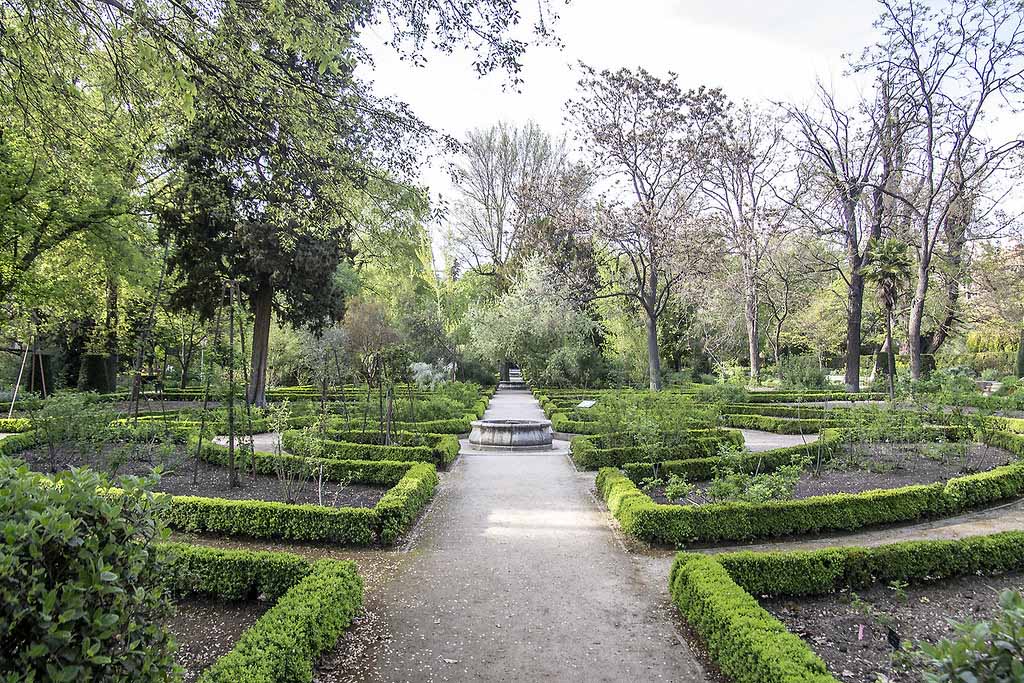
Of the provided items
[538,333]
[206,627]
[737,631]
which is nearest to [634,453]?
[737,631]

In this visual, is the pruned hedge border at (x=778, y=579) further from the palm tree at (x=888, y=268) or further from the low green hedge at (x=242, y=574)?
the palm tree at (x=888, y=268)

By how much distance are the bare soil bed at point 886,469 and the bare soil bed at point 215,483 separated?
3.98 metres

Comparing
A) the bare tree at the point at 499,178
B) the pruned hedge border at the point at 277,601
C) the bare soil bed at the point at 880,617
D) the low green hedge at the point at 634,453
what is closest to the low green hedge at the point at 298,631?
the pruned hedge border at the point at 277,601

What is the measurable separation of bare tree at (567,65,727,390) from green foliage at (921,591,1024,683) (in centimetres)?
2079

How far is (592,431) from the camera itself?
13.9 m

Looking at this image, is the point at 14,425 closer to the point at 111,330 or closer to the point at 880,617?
the point at 111,330

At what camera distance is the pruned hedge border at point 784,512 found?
633 cm

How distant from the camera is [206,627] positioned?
430 cm

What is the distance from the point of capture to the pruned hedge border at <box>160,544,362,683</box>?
319cm

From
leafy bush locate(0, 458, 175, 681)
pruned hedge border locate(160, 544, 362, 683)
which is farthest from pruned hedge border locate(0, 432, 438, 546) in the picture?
leafy bush locate(0, 458, 175, 681)

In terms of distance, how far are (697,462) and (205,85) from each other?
770 cm

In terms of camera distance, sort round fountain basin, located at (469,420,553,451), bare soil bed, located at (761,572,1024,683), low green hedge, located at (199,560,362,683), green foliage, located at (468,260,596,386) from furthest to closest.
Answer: green foliage, located at (468,260,596,386)
round fountain basin, located at (469,420,553,451)
bare soil bed, located at (761,572,1024,683)
low green hedge, located at (199,560,362,683)

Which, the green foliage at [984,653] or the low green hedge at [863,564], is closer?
the green foliage at [984,653]

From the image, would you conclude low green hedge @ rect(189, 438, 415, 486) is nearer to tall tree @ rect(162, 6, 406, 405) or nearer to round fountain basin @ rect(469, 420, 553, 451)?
tall tree @ rect(162, 6, 406, 405)
